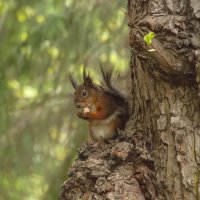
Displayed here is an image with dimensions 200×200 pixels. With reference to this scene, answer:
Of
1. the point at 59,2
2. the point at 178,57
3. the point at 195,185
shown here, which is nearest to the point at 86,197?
the point at 195,185

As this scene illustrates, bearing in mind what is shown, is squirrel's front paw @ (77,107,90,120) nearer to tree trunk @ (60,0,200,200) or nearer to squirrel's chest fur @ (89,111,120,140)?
squirrel's chest fur @ (89,111,120,140)

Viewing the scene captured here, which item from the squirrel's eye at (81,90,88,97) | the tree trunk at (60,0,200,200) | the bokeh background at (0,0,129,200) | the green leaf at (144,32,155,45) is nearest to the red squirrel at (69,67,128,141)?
the squirrel's eye at (81,90,88,97)

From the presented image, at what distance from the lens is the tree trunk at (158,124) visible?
2092 millimetres

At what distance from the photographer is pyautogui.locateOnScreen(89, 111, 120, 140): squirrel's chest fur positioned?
267 centimetres

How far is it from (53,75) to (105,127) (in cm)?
200

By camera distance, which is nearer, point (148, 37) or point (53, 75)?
point (148, 37)

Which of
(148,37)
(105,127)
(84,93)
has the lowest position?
(105,127)

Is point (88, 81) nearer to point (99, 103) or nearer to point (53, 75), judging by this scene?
point (99, 103)

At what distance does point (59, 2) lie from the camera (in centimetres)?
545

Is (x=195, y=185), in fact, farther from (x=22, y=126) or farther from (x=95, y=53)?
(x=22, y=126)

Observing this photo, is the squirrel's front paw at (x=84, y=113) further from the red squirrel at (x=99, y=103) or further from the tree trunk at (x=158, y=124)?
the tree trunk at (x=158, y=124)

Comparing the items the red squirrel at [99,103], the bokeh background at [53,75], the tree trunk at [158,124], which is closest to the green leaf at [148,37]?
the tree trunk at [158,124]

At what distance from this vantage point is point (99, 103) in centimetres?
277

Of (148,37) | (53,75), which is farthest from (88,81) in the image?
(53,75)
